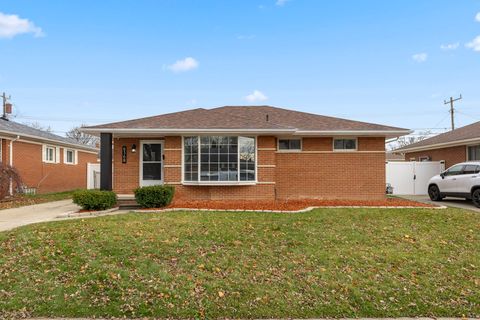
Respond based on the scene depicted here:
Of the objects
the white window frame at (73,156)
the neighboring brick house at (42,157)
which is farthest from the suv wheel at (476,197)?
the white window frame at (73,156)

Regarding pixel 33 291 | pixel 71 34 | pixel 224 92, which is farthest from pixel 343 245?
pixel 224 92

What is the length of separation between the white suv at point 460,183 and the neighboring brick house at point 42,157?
19338 millimetres

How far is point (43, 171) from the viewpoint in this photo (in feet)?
62.7

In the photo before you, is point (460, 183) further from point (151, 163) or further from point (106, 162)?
point (106, 162)

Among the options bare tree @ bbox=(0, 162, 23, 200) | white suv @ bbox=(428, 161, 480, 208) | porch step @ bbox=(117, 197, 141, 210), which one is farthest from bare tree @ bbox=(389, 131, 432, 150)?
bare tree @ bbox=(0, 162, 23, 200)

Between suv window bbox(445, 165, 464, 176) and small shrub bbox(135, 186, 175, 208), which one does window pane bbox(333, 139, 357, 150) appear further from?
small shrub bbox(135, 186, 175, 208)

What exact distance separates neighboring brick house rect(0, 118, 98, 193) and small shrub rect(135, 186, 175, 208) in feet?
29.7

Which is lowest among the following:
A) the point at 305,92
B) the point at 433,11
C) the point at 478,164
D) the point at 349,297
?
the point at 349,297

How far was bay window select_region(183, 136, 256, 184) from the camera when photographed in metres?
12.2

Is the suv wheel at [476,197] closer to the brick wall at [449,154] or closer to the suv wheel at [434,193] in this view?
the suv wheel at [434,193]

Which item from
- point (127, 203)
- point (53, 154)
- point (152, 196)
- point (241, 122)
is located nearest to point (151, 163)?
point (127, 203)

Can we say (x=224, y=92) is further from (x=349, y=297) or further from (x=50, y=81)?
(x=349, y=297)

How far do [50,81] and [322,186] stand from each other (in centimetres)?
1644

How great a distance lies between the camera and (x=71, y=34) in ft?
47.3
